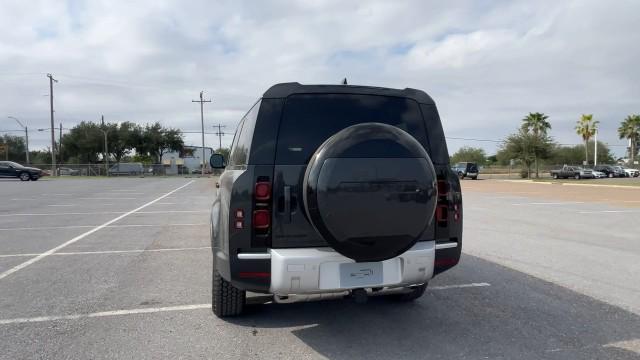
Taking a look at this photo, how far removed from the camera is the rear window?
3.67m

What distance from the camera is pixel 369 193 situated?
3.29 metres

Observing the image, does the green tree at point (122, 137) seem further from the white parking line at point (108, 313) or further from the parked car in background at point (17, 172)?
the white parking line at point (108, 313)

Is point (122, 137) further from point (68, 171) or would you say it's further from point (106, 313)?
point (106, 313)

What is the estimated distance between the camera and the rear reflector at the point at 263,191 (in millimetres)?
3486

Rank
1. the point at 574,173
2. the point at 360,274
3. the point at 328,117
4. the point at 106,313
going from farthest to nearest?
1. the point at 574,173
2. the point at 106,313
3. the point at 328,117
4. the point at 360,274

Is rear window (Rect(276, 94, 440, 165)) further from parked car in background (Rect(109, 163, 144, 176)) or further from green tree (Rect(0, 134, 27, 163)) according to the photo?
green tree (Rect(0, 134, 27, 163))

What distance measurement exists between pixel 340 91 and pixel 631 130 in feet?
262

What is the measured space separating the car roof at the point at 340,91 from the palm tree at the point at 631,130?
77123 mm

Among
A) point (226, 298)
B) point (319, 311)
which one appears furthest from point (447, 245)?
point (226, 298)

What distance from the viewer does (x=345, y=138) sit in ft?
11.2

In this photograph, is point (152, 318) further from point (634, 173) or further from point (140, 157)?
point (140, 157)

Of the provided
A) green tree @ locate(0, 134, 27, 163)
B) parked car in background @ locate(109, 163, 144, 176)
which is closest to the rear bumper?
parked car in background @ locate(109, 163, 144, 176)

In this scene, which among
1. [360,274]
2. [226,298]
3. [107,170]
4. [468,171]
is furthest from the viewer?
[107,170]

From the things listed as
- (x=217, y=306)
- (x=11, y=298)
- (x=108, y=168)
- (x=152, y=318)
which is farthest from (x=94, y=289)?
(x=108, y=168)
